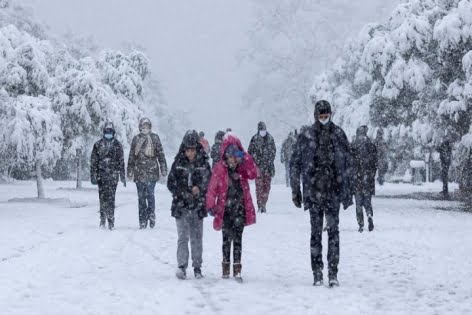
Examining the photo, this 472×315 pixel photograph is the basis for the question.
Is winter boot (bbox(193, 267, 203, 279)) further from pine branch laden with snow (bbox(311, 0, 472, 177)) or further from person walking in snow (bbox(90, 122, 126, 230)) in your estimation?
pine branch laden with snow (bbox(311, 0, 472, 177))

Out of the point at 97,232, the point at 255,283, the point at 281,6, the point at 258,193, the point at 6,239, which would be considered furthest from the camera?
the point at 281,6

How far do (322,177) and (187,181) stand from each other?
1813 mm

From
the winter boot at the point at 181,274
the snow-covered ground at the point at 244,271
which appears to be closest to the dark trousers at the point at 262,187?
the snow-covered ground at the point at 244,271

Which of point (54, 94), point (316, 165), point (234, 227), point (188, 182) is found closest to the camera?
point (316, 165)

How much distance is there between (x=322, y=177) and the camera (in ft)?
29.6

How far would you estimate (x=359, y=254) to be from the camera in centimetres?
1188

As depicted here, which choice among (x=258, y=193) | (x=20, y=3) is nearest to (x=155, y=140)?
(x=258, y=193)

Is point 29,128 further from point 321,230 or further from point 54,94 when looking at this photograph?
point 321,230

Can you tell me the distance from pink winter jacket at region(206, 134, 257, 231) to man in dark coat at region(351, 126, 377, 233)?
5769 millimetres

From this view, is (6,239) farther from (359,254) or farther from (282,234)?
(359,254)

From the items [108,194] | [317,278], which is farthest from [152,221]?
[317,278]

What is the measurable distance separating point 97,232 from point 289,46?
40.4 metres

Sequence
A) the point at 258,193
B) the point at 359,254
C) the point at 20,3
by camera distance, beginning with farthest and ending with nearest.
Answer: the point at 20,3 < the point at 258,193 < the point at 359,254

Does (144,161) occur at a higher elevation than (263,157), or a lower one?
lower
